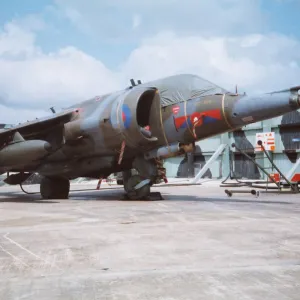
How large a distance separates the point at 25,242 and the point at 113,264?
70.4 inches

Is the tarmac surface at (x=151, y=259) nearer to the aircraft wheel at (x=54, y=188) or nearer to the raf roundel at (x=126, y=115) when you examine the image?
the raf roundel at (x=126, y=115)

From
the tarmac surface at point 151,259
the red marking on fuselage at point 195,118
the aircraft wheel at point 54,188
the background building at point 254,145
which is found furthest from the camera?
the background building at point 254,145

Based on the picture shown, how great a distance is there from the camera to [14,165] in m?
12.6

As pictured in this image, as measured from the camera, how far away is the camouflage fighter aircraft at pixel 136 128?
10.8m

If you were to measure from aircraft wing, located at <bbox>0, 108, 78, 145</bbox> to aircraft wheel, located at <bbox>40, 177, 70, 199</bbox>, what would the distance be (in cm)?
217

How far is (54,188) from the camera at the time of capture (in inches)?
586

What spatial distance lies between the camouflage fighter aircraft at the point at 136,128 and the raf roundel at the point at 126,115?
0.10ft

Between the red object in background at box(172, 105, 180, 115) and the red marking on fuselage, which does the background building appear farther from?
the red marking on fuselage

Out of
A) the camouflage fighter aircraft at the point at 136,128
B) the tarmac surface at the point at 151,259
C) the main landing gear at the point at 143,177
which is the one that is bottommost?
the tarmac surface at the point at 151,259

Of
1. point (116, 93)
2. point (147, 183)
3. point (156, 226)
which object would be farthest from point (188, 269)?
point (116, 93)

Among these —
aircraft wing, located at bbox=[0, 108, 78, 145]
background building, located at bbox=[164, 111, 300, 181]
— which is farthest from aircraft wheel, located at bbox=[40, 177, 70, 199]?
background building, located at bbox=[164, 111, 300, 181]

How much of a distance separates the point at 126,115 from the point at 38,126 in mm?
3353

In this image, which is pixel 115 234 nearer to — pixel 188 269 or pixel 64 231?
pixel 64 231

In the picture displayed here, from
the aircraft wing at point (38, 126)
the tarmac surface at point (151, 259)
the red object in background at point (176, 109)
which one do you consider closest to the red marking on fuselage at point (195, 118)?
the red object in background at point (176, 109)
